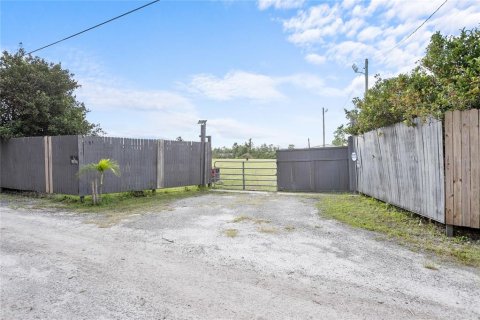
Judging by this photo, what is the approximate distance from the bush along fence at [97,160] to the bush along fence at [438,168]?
7.11m

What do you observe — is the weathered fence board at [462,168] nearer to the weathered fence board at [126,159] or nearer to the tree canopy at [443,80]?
the tree canopy at [443,80]

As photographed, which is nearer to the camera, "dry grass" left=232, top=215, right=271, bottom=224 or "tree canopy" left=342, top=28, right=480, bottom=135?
"tree canopy" left=342, top=28, right=480, bottom=135

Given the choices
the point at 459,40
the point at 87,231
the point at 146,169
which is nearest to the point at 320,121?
the point at 146,169

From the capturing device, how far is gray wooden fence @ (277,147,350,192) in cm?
1062

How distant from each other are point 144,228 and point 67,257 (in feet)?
5.25

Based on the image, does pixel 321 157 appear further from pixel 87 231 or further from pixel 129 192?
pixel 87 231

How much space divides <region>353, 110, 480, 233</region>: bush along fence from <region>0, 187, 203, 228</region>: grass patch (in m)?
5.33

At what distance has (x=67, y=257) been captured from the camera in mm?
3857

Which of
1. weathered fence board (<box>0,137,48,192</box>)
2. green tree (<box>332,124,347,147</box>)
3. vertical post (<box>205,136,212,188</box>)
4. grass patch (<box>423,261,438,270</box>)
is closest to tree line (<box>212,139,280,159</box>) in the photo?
green tree (<box>332,124,347,147</box>)

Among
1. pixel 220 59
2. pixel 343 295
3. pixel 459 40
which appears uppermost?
pixel 220 59

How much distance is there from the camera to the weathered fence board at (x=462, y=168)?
4320mm

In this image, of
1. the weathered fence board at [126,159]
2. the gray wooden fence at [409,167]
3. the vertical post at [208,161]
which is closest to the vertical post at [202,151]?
the vertical post at [208,161]

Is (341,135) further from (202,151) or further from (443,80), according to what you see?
(443,80)

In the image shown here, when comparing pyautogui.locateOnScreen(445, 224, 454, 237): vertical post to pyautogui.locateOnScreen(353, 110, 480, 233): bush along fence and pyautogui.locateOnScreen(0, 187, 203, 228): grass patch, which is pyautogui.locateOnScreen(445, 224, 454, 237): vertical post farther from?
pyautogui.locateOnScreen(0, 187, 203, 228): grass patch
